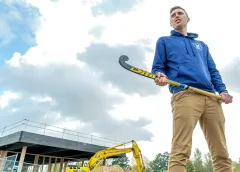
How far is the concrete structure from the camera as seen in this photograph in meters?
14.9

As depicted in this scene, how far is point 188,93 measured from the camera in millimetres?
1994

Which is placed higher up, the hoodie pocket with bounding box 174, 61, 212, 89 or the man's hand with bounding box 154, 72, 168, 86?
the hoodie pocket with bounding box 174, 61, 212, 89

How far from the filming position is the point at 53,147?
1697 centimetres

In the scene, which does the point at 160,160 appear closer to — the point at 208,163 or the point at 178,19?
the point at 208,163

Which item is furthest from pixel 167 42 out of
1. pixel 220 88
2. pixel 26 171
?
pixel 26 171

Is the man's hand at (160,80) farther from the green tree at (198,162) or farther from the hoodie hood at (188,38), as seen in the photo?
the green tree at (198,162)

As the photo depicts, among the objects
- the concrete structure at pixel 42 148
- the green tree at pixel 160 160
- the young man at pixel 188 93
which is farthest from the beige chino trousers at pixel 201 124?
the green tree at pixel 160 160

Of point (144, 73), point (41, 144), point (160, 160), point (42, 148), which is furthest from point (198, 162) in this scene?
point (144, 73)

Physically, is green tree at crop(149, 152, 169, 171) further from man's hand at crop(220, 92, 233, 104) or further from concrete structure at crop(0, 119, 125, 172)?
man's hand at crop(220, 92, 233, 104)

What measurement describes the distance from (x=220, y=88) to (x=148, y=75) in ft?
2.71

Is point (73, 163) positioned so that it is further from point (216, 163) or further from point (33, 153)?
point (216, 163)

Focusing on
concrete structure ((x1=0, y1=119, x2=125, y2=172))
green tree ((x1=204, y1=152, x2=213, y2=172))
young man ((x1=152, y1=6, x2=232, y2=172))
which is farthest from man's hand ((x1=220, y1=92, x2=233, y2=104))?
green tree ((x1=204, y1=152, x2=213, y2=172))

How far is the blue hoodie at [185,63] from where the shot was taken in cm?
214

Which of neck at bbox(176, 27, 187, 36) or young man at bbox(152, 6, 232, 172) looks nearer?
young man at bbox(152, 6, 232, 172)
